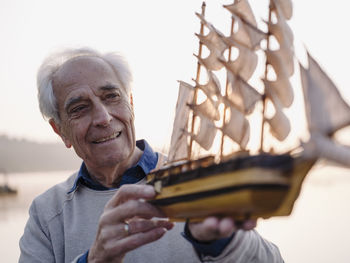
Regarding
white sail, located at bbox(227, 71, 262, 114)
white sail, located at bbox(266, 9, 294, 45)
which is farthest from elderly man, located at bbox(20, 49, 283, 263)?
white sail, located at bbox(266, 9, 294, 45)

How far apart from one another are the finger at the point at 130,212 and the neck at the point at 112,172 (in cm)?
80

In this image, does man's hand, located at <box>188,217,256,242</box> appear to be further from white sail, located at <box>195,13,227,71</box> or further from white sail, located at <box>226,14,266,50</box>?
white sail, located at <box>195,13,227,71</box>

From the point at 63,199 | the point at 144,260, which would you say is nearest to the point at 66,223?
the point at 63,199

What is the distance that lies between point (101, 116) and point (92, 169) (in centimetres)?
53

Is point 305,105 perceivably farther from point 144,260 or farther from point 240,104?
point 144,260

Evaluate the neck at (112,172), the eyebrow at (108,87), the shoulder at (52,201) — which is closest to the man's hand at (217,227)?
the neck at (112,172)

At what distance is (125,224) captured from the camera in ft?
7.07

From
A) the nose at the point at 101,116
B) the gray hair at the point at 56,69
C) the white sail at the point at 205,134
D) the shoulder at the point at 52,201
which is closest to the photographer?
the white sail at the point at 205,134

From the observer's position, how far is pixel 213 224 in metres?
1.78

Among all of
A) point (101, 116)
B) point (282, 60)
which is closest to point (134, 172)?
point (101, 116)

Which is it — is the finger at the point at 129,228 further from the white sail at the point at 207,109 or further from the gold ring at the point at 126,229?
the white sail at the point at 207,109

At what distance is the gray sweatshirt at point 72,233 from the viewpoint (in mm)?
2783

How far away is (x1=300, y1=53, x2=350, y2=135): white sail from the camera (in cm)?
165

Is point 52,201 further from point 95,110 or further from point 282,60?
point 282,60
